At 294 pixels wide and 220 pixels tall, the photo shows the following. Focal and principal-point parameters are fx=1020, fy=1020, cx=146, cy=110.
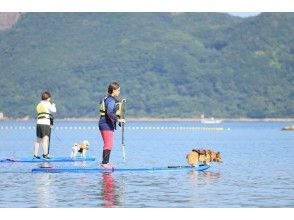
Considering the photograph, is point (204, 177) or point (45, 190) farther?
point (204, 177)

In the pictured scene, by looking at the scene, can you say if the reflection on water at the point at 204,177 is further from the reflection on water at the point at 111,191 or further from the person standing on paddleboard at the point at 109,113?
the person standing on paddleboard at the point at 109,113

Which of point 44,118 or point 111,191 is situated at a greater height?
point 44,118

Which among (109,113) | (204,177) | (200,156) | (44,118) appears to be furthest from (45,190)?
(44,118)

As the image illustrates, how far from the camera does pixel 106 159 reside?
24.5 meters

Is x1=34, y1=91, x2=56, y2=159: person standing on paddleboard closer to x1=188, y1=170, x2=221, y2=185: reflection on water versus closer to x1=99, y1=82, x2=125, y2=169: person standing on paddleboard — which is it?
x1=99, y1=82, x2=125, y2=169: person standing on paddleboard

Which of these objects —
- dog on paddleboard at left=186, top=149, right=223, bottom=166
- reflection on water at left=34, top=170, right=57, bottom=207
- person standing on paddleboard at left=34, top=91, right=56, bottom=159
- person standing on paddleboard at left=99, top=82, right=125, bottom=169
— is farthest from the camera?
person standing on paddleboard at left=34, top=91, right=56, bottom=159

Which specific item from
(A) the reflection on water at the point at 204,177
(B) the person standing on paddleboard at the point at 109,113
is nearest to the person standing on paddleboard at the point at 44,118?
(B) the person standing on paddleboard at the point at 109,113

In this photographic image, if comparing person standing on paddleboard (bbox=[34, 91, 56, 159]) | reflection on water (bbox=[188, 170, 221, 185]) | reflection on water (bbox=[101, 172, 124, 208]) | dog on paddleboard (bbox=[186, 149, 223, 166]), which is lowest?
reflection on water (bbox=[101, 172, 124, 208])

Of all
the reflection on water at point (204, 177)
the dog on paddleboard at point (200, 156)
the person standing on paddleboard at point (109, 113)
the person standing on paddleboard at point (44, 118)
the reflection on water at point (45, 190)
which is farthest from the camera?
the person standing on paddleboard at point (44, 118)

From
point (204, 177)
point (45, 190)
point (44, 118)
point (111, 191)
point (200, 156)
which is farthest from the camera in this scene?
point (44, 118)

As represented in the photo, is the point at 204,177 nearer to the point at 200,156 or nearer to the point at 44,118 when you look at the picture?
the point at 200,156

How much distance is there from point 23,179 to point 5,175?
1514mm

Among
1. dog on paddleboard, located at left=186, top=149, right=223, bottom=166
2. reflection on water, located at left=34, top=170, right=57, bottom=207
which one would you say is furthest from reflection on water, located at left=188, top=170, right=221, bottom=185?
reflection on water, located at left=34, top=170, right=57, bottom=207
